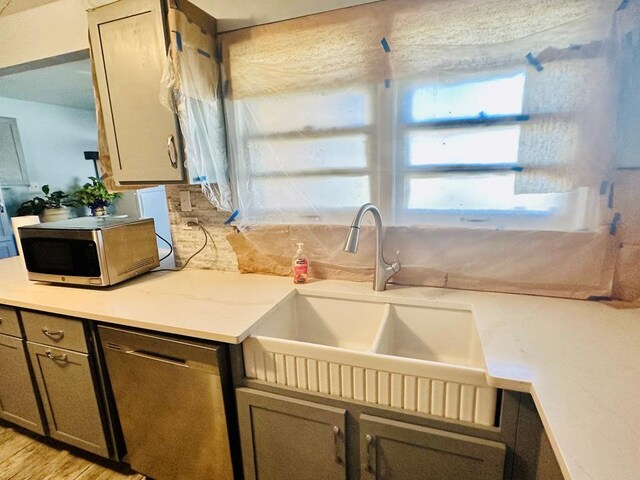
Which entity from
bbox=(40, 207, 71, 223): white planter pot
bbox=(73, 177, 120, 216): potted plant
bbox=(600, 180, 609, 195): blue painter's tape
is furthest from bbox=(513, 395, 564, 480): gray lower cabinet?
bbox=(40, 207, 71, 223): white planter pot

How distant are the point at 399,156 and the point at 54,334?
1.67m

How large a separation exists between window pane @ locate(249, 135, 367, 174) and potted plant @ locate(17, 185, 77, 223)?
13.2 feet

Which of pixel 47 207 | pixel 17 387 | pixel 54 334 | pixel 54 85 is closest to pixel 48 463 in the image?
pixel 17 387

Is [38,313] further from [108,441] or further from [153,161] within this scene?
[153,161]

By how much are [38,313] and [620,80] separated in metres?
2.41

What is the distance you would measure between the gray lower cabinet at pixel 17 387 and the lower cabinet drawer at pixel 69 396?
0.22ft

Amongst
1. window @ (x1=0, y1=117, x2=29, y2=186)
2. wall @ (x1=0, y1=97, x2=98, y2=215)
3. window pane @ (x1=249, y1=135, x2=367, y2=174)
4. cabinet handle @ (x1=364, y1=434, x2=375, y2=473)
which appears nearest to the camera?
cabinet handle @ (x1=364, y1=434, x2=375, y2=473)

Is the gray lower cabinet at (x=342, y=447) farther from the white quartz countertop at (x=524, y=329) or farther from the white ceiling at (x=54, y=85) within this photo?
the white ceiling at (x=54, y=85)

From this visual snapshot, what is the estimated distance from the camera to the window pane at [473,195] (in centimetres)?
123

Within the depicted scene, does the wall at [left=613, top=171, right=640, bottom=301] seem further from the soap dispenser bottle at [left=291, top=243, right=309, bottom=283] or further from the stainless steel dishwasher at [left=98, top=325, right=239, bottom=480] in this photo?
the stainless steel dishwasher at [left=98, top=325, right=239, bottom=480]

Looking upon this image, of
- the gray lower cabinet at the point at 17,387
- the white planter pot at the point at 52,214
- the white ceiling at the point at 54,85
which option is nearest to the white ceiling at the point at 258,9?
the gray lower cabinet at the point at 17,387

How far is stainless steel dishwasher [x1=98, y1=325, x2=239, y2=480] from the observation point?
113 centimetres

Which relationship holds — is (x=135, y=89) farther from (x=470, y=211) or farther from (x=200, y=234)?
(x=470, y=211)

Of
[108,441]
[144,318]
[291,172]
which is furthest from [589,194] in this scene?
[108,441]
